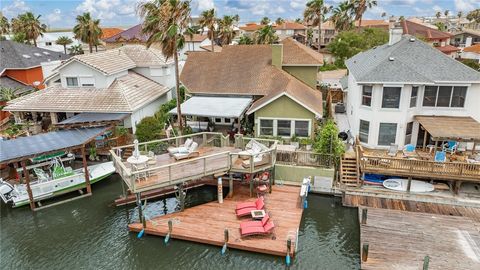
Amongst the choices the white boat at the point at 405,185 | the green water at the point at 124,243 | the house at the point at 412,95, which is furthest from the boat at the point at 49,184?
the house at the point at 412,95

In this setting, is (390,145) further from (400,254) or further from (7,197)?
(7,197)

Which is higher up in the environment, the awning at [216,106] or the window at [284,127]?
the awning at [216,106]

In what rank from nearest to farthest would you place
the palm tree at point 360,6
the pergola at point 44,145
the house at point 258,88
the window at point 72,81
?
the pergola at point 44,145, the house at point 258,88, the window at point 72,81, the palm tree at point 360,6

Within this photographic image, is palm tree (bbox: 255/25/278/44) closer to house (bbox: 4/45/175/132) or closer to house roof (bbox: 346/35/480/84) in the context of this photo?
house (bbox: 4/45/175/132)

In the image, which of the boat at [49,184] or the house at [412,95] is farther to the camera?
the house at [412,95]

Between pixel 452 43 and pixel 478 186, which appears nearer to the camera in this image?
pixel 478 186

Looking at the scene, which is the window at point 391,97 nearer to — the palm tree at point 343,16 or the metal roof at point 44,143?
the metal roof at point 44,143

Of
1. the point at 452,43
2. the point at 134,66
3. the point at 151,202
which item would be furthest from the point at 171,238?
the point at 452,43
